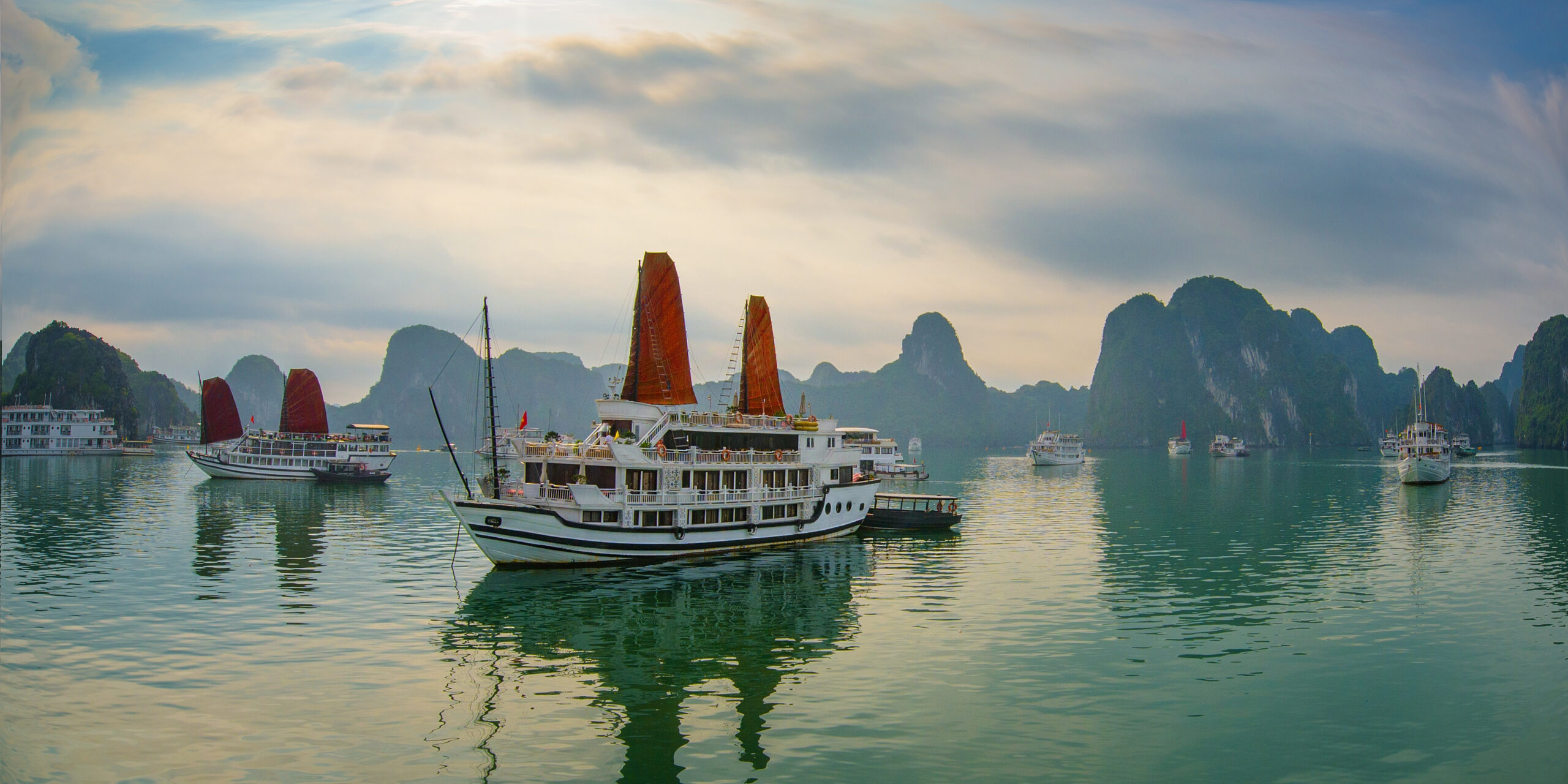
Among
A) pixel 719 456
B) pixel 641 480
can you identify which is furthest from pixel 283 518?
pixel 719 456

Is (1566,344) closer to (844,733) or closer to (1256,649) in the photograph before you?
(1256,649)

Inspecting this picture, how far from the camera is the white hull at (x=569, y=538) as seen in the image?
119 ft

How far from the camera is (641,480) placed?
130 feet

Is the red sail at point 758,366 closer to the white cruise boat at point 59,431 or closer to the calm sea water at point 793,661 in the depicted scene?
the calm sea water at point 793,661

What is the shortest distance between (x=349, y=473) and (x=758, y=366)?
2095 inches

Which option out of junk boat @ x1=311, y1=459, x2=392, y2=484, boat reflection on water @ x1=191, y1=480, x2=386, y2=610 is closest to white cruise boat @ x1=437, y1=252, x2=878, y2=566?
boat reflection on water @ x1=191, y1=480, x2=386, y2=610

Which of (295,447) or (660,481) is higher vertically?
(295,447)

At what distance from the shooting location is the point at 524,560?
124ft

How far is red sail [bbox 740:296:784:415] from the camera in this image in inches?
2222

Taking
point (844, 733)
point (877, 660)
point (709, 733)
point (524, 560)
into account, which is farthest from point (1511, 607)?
point (524, 560)

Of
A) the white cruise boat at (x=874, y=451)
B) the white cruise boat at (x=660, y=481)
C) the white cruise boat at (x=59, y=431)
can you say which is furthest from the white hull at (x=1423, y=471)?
the white cruise boat at (x=59, y=431)

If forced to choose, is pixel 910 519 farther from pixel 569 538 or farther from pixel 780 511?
pixel 569 538

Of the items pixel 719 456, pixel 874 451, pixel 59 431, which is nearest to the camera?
pixel 719 456

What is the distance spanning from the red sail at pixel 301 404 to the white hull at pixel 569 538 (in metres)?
70.3
